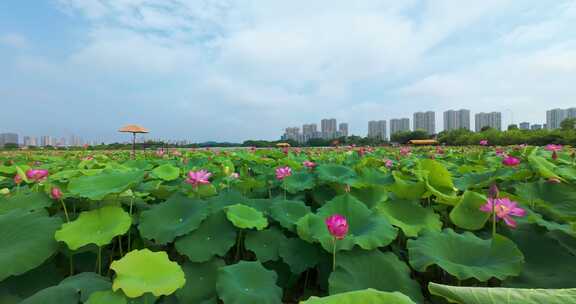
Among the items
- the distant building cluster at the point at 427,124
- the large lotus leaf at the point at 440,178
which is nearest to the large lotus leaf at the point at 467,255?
the large lotus leaf at the point at 440,178

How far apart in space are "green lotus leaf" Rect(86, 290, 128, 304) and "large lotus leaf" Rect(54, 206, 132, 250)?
33 centimetres

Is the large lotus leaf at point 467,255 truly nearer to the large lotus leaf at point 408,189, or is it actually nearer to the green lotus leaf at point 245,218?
the large lotus leaf at point 408,189

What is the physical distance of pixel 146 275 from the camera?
1.02m

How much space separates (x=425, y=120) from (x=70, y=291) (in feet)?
267

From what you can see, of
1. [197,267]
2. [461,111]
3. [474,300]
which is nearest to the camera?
[474,300]

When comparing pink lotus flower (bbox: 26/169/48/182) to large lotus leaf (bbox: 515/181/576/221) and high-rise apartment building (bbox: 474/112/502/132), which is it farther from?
high-rise apartment building (bbox: 474/112/502/132)

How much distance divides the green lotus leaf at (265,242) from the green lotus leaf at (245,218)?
0.07 m

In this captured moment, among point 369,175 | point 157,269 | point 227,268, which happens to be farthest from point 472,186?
point 157,269

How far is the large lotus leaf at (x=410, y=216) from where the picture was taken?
150cm

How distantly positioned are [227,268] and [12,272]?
2.49 feet

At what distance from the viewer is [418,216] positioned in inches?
64.4

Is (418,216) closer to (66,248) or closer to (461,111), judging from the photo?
(66,248)

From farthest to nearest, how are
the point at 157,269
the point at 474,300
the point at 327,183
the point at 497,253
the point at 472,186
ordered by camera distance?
1. the point at 327,183
2. the point at 472,186
3. the point at 497,253
4. the point at 157,269
5. the point at 474,300

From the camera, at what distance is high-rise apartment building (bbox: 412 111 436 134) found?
72637 mm
